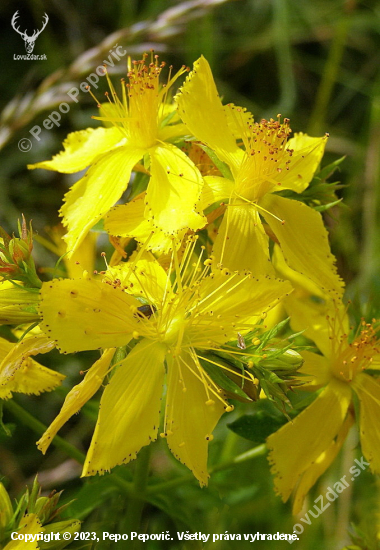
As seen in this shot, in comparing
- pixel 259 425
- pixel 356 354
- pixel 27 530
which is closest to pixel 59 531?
pixel 27 530

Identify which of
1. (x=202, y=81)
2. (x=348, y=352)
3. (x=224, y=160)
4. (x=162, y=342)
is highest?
(x=202, y=81)

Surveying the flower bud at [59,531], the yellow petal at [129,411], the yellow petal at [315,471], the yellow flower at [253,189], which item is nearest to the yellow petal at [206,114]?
the yellow flower at [253,189]

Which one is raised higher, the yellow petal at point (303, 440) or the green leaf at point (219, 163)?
the green leaf at point (219, 163)

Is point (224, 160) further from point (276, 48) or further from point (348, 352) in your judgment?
point (276, 48)

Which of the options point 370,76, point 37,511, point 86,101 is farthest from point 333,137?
point 37,511

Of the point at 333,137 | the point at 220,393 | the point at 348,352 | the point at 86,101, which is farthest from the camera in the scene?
the point at 333,137
